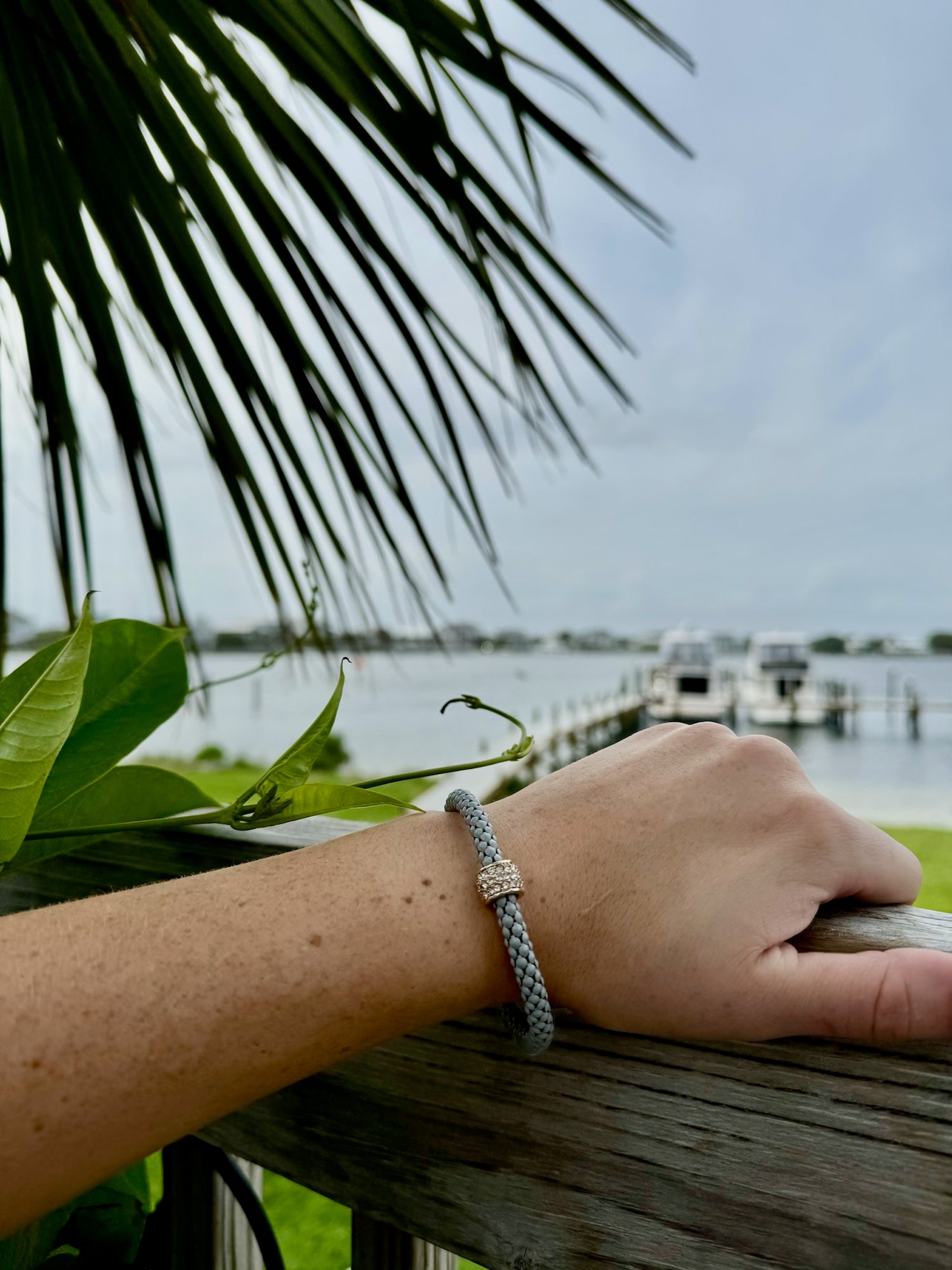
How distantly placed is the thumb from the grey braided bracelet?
85 mm

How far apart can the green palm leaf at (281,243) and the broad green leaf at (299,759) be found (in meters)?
0.27

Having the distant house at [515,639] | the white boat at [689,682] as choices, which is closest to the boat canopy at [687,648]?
the white boat at [689,682]

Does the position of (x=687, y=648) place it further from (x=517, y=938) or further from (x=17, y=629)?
(x=517, y=938)

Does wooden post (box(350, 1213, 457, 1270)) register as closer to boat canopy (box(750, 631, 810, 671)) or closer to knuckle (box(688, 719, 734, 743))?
knuckle (box(688, 719, 734, 743))

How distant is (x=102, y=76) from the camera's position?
0.49 metres

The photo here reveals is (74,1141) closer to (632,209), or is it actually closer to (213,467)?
(213,467)

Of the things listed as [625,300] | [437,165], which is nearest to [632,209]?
[437,165]

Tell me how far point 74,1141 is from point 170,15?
2.04ft

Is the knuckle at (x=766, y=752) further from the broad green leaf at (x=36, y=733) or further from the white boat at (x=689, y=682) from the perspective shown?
the white boat at (x=689, y=682)

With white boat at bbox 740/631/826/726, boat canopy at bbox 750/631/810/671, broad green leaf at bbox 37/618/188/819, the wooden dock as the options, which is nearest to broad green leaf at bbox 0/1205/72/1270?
broad green leaf at bbox 37/618/188/819

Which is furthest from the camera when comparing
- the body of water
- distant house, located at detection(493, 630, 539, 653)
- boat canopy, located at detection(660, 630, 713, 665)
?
boat canopy, located at detection(660, 630, 713, 665)

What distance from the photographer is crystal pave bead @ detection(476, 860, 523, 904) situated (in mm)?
295

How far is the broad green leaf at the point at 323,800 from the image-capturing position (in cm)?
29

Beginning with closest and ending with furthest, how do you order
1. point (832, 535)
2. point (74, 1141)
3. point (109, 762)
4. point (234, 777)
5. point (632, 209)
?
point (74, 1141) < point (109, 762) < point (632, 209) < point (234, 777) < point (832, 535)
